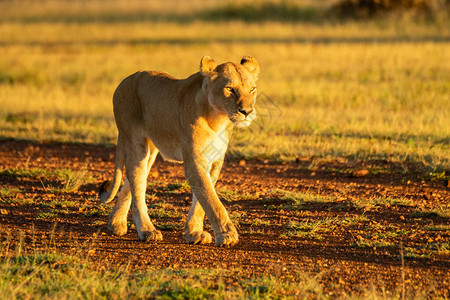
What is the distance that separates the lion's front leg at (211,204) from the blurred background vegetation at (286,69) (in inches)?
154

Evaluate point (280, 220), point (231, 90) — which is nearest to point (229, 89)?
point (231, 90)

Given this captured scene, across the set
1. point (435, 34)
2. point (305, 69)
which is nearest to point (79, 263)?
point (305, 69)

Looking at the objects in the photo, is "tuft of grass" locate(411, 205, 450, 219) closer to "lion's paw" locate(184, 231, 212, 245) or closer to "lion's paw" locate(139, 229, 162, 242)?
"lion's paw" locate(184, 231, 212, 245)

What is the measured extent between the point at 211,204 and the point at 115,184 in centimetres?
134

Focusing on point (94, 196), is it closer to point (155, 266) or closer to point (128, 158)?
point (128, 158)

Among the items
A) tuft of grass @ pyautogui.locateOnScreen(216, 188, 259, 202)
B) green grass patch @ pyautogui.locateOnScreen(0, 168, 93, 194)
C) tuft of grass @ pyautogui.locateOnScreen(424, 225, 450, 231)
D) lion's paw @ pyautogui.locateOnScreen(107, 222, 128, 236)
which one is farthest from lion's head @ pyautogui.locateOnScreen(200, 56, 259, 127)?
green grass patch @ pyautogui.locateOnScreen(0, 168, 93, 194)

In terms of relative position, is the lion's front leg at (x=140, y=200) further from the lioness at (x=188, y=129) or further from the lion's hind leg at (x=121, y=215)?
the lion's hind leg at (x=121, y=215)

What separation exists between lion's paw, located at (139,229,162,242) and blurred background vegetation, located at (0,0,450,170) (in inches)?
148

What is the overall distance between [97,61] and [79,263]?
15.6 m

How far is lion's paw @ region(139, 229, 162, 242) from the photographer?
5.88m

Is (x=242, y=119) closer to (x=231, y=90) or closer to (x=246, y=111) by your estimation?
(x=246, y=111)

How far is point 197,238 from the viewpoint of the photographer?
5.65 metres

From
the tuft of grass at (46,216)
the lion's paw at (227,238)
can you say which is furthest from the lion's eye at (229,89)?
the tuft of grass at (46,216)

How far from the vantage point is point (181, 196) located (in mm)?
7762
